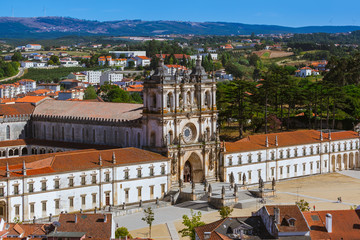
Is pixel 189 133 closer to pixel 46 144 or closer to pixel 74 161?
pixel 74 161

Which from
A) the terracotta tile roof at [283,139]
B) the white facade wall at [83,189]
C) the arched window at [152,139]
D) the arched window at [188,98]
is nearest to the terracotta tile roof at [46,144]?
the arched window at [152,139]

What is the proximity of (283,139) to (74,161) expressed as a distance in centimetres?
3080

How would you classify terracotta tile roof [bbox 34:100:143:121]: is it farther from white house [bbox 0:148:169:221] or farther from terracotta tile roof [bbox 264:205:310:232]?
terracotta tile roof [bbox 264:205:310:232]

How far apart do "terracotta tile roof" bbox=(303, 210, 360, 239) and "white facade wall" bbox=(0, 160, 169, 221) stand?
26193 mm

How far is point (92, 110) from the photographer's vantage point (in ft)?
298

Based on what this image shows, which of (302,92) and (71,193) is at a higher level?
(302,92)

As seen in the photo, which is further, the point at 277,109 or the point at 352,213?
the point at 277,109

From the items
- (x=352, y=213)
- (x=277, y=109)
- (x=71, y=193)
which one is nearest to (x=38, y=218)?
(x=71, y=193)

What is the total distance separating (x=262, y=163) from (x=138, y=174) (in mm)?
18845

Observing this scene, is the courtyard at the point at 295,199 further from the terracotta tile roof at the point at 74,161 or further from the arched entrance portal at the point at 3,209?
the arched entrance portal at the point at 3,209

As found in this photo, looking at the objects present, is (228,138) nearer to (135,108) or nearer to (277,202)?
(135,108)

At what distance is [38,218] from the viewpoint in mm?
66625

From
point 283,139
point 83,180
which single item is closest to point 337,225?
point 83,180

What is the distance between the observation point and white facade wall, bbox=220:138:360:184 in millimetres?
83812
